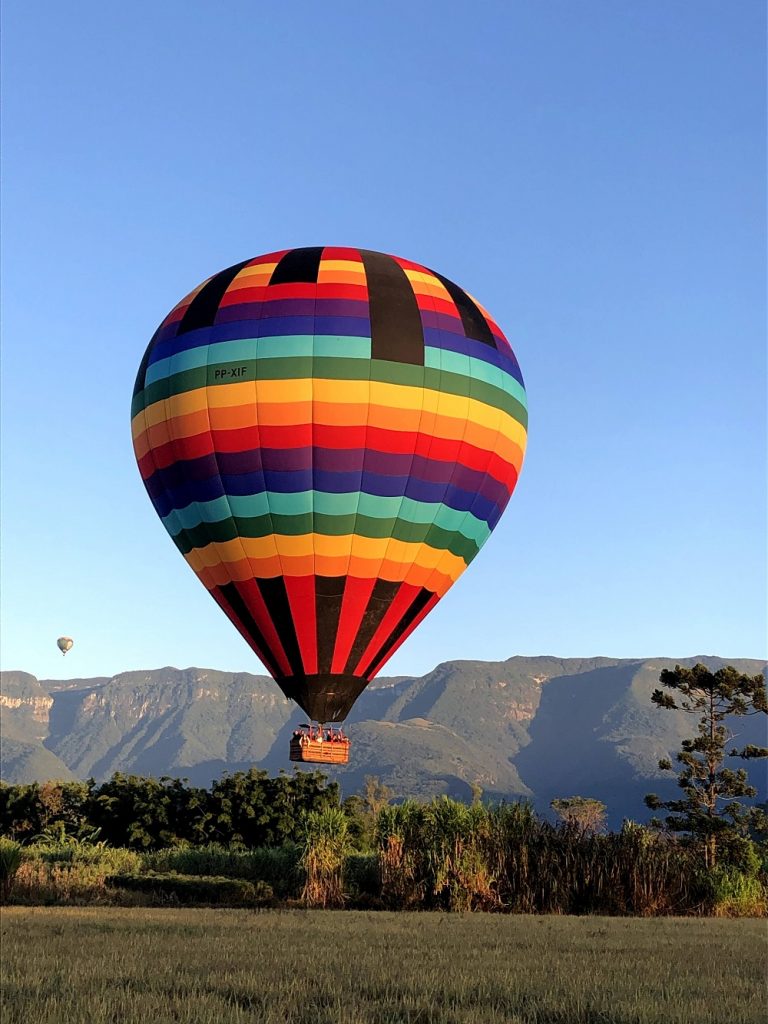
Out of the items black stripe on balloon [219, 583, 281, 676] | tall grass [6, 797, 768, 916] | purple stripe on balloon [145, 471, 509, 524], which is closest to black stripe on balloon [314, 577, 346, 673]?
black stripe on balloon [219, 583, 281, 676]

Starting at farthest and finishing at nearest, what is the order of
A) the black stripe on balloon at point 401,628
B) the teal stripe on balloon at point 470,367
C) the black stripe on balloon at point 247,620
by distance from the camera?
the black stripe on balloon at point 401,628
the black stripe on balloon at point 247,620
the teal stripe on balloon at point 470,367

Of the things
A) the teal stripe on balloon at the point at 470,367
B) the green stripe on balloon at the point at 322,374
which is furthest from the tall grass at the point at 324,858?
the teal stripe on balloon at the point at 470,367

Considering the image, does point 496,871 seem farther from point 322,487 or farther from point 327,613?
point 322,487

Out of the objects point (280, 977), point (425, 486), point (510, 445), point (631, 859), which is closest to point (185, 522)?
point (425, 486)

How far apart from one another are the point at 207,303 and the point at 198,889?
1564cm

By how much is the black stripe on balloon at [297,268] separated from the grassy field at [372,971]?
51.8ft

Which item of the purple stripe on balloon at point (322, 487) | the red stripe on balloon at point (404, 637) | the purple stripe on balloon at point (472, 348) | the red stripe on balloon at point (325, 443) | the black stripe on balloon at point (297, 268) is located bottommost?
the red stripe on balloon at point (404, 637)

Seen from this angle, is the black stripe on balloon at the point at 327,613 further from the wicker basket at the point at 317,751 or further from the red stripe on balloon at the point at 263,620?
the wicker basket at the point at 317,751

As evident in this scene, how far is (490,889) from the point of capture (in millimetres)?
28625

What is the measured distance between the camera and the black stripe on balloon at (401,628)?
30.6m

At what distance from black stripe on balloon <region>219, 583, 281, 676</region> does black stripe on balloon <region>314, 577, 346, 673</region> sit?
1.51 m

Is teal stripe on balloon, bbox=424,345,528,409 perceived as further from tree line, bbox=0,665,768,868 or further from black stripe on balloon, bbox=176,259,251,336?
tree line, bbox=0,665,768,868

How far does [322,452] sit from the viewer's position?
95.1 ft

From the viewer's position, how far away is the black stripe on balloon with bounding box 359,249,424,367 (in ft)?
97.6
